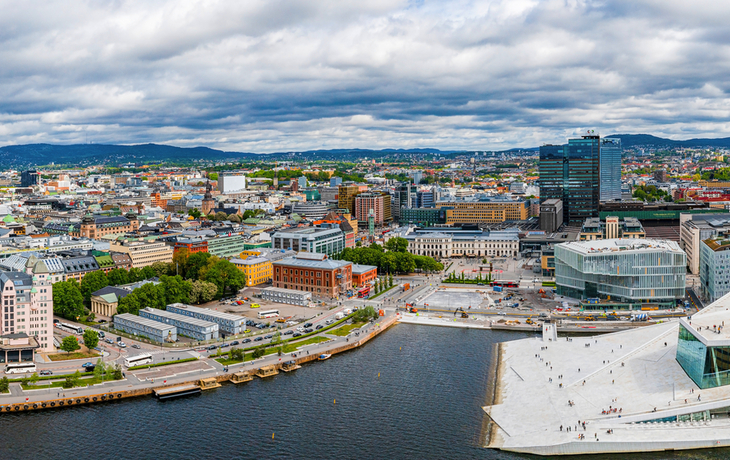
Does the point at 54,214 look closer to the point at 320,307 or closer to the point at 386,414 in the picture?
the point at 320,307

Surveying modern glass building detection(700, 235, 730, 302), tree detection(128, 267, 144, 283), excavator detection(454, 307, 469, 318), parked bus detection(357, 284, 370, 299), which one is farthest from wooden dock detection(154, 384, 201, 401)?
modern glass building detection(700, 235, 730, 302)

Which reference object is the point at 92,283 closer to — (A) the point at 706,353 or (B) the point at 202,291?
(B) the point at 202,291

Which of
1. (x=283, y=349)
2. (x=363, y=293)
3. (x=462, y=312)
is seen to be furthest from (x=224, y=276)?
(x=462, y=312)

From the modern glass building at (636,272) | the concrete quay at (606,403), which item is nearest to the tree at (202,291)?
the concrete quay at (606,403)

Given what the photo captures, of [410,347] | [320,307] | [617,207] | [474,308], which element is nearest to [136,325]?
[320,307]

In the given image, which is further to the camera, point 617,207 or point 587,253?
point 617,207

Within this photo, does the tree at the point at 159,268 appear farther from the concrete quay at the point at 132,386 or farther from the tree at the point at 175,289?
the concrete quay at the point at 132,386
